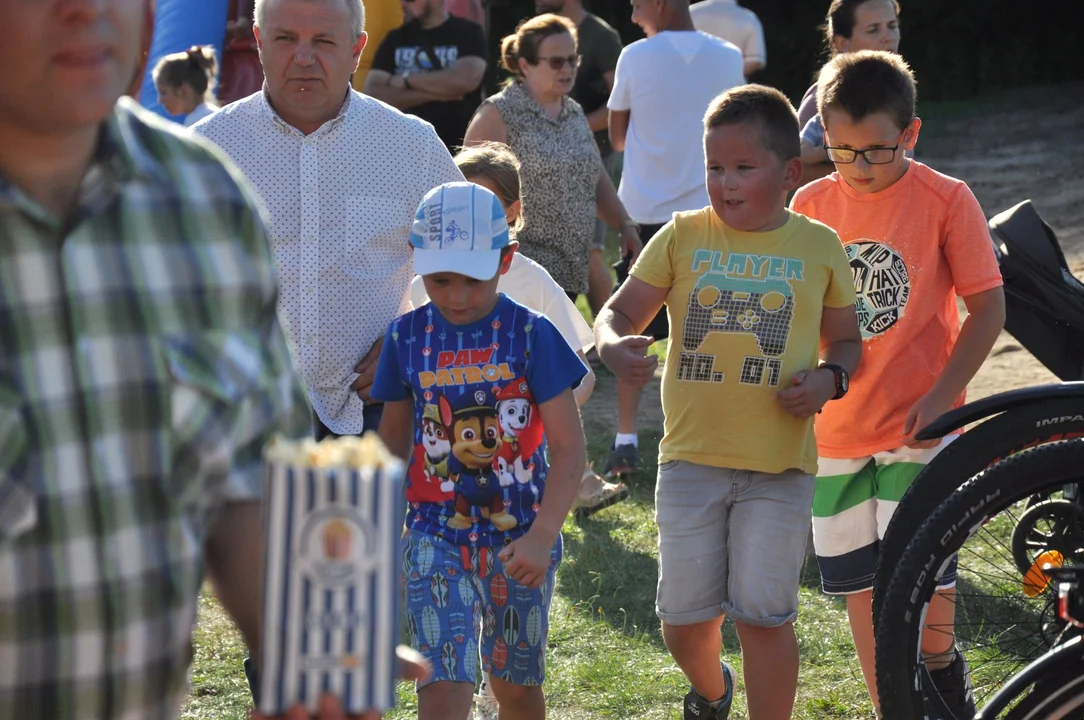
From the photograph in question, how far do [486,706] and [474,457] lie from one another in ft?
3.69

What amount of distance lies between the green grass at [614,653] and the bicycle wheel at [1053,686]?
1484mm

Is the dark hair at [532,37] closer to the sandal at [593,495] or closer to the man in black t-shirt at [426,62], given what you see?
the man in black t-shirt at [426,62]

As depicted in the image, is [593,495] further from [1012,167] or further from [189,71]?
[1012,167]

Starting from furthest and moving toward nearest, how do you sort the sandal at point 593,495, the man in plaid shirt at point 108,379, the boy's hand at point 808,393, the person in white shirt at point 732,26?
1. the person in white shirt at point 732,26
2. the sandal at point 593,495
3. the boy's hand at point 808,393
4. the man in plaid shirt at point 108,379

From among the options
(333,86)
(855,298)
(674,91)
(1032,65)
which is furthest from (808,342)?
(1032,65)

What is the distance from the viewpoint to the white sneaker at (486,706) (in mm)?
4250

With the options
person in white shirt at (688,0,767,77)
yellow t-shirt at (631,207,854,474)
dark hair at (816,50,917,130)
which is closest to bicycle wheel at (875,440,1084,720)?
yellow t-shirt at (631,207,854,474)

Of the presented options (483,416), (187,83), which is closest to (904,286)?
(483,416)

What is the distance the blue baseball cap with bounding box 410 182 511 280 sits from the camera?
339cm

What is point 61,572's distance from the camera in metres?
1.77

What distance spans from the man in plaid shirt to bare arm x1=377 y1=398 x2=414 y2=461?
63.8 inches

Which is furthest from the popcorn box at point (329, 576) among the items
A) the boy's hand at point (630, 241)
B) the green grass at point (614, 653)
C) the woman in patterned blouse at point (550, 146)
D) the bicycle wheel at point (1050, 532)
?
the boy's hand at point (630, 241)

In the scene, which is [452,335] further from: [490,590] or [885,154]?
[885,154]

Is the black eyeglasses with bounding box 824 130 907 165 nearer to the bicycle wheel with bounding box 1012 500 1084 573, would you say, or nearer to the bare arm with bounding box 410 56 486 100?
the bicycle wheel with bounding box 1012 500 1084 573
